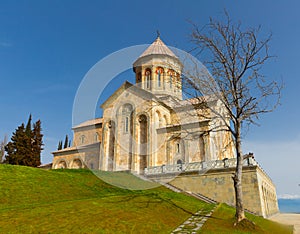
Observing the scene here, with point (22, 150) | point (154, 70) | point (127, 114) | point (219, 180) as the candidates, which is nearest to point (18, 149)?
point (22, 150)

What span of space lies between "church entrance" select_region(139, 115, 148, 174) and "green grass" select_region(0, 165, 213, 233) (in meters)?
9.37

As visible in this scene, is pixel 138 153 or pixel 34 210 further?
pixel 138 153

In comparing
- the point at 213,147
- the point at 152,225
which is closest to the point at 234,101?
the point at 152,225

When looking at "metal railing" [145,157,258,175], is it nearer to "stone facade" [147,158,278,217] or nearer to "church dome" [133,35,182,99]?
"stone facade" [147,158,278,217]

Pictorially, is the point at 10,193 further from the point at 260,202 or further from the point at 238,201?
the point at 260,202

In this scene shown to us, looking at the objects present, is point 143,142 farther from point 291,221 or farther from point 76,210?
point 76,210

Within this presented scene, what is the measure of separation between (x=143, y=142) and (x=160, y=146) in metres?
1.88

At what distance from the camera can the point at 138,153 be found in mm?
23609

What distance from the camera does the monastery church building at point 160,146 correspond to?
51.3ft

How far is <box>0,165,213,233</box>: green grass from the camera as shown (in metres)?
5.98

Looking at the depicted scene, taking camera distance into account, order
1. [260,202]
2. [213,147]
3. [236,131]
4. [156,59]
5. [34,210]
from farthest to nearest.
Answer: [156,59]
[213,147]
[260,202]
[236,131]
[34,210]

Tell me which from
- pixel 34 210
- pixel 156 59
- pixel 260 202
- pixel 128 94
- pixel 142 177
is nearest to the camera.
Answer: pixel 34 210

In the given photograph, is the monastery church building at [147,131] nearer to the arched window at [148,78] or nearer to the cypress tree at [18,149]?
the arched window at [148,78]

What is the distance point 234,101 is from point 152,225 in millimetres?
5828
